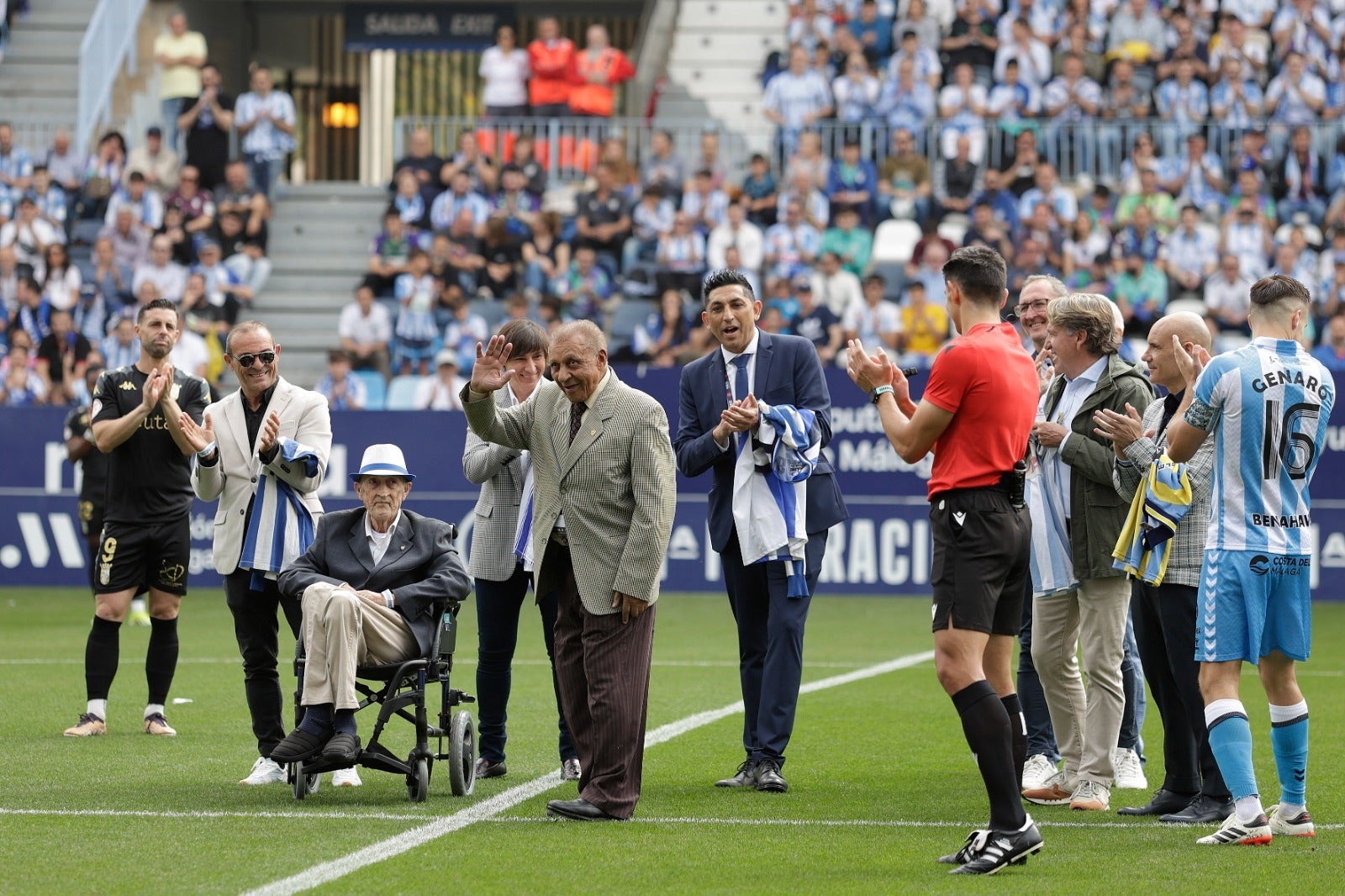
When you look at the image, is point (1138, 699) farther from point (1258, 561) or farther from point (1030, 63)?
point (1030, 63)

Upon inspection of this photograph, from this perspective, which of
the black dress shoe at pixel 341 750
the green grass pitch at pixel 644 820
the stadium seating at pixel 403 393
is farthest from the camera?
the stadium seating at pixel 403 393

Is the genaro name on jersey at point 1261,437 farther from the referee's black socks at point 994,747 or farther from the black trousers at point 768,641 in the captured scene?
the black trousers at point 768,641

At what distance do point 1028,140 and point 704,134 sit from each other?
4.35m

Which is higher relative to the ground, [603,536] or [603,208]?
[603,208]

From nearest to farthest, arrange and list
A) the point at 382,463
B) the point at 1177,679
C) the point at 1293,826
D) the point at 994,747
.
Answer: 1. the point at 994,747
2. the point at 1293,826
3. the point at 1177,679
4. the point at 382,463

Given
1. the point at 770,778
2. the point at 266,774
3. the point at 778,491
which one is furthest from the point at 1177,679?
the point at 266,774

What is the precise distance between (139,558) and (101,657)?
591 mm

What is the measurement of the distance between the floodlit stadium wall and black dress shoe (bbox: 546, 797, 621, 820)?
1024 cm

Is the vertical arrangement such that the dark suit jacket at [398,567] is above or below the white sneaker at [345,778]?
above

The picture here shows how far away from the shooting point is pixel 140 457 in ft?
32.7

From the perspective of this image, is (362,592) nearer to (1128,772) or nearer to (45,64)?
(1128,772)

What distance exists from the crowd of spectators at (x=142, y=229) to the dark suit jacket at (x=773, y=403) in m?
12.8

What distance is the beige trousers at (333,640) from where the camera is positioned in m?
7.61

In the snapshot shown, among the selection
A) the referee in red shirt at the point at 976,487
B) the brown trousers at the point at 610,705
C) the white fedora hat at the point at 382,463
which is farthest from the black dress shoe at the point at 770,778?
the white fedora hat at the point at 382,463
